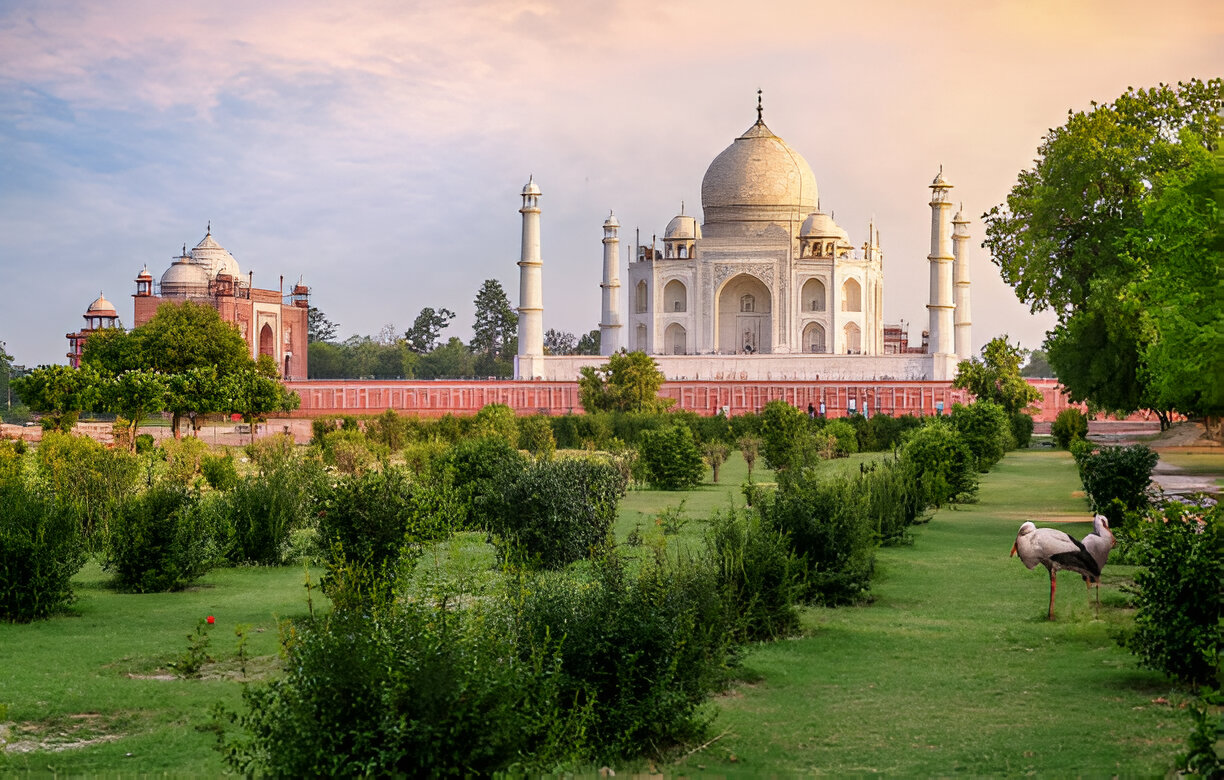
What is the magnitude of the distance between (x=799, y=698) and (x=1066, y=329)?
43.6ft

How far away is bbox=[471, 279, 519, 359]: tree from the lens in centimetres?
6050

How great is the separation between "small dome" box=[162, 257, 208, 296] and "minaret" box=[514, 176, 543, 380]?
1427 cm

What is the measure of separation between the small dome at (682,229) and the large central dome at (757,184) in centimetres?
67

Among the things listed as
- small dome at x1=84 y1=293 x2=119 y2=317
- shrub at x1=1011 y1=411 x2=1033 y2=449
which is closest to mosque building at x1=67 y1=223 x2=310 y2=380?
small dome at x1=84 y1=293 x2=119 y2=317

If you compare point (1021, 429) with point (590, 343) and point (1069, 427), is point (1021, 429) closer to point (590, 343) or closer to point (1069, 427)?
point (1069, 427)

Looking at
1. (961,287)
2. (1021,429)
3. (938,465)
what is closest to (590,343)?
(961,287)

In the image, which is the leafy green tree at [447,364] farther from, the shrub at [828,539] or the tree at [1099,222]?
the shrub at [828,539]

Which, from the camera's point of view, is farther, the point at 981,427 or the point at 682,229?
the point at 682,229

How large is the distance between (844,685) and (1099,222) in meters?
13.3

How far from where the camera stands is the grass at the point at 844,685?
479 centimetres

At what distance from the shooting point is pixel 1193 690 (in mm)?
5500

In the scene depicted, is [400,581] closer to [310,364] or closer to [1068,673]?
[1068,673]

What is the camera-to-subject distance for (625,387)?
29.1 meters

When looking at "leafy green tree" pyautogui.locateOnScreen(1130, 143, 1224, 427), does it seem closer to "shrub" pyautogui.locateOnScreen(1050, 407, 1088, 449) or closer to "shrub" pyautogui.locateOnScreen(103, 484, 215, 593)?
"shrub" pyautogui.locateOnScreen(103, 484, 215, 593)
